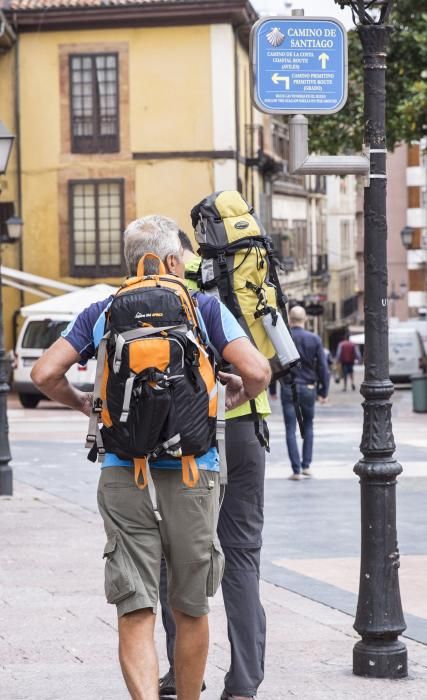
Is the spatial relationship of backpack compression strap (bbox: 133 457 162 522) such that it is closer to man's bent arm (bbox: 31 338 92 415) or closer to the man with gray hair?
the man with gray hair

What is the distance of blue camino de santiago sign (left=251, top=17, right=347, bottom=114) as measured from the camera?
652cm

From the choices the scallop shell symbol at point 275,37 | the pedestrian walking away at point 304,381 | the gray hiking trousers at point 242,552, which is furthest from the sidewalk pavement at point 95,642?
the pedestrian walking away at point 304,381

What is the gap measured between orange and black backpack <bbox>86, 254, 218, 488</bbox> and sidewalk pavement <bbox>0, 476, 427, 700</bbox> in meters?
1.56

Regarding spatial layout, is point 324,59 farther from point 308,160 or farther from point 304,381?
point 304,381

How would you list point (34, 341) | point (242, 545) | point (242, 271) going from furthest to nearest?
point (34, 341)
point (242, 271)
point (242, 545)

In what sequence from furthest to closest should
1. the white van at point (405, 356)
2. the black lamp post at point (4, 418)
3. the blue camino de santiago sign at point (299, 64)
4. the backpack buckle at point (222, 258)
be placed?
the white van at point (405, 356), the black lamp post at point (4, 418), the blue camino de santiago sign at point (299, 64), the backpack buckle at point (222, 258)

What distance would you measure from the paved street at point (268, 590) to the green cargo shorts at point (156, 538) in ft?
3.83

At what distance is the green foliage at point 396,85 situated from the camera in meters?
28.9

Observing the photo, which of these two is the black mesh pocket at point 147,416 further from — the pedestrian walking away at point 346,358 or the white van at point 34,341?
the pedestrian walking away at point 346,358

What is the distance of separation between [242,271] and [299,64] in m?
1.02

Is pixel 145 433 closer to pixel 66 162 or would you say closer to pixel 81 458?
pixel 81 458

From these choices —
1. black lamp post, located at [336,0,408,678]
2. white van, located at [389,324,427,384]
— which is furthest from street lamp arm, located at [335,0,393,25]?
white van, located at [389,324,427,384]

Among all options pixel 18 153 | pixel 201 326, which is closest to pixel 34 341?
pixel 18 153

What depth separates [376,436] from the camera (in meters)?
6.64
